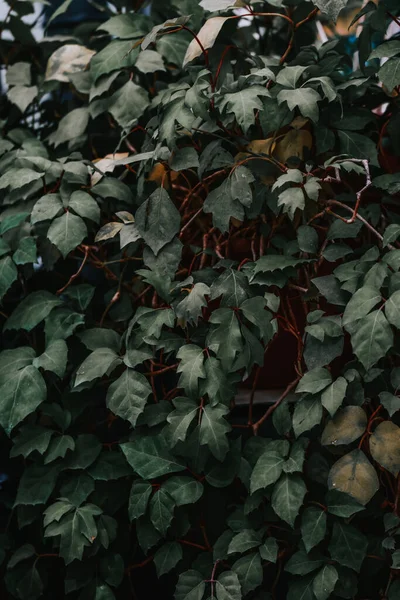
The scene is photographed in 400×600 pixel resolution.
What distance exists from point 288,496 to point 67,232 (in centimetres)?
64

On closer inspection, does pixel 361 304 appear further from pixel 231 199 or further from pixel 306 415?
pixel 231 199

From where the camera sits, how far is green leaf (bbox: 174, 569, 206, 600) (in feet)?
4.19

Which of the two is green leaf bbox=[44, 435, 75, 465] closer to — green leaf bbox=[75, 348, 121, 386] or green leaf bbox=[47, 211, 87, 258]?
green leaf bbox=[75, 348, 121, 386]

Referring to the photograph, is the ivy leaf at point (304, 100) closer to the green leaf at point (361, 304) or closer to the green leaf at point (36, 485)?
the green leaf at point (361, 304)

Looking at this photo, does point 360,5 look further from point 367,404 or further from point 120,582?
point 120,582

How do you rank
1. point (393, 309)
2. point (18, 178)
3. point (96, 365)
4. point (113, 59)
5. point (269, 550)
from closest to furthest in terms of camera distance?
1. point (393, 309)
2. point (269, 550)
3. point (96, 365)
4. point (18, 178)
5. point (113, 59)

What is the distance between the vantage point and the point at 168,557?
52.3 inches

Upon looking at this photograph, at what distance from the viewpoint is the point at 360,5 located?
5.95 feet

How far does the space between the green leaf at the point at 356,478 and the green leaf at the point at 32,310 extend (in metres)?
0.65

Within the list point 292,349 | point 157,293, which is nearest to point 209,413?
point 157,293

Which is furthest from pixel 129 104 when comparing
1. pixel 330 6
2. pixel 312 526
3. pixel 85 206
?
pixel 312 526

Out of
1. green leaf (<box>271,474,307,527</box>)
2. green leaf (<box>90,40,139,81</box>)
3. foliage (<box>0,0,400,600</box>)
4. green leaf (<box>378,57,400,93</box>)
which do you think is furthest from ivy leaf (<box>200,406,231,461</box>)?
green leaf (<box>90,40,139,81</box>)

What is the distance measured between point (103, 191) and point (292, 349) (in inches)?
21.3

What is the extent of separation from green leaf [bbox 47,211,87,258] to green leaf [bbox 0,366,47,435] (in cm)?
25
